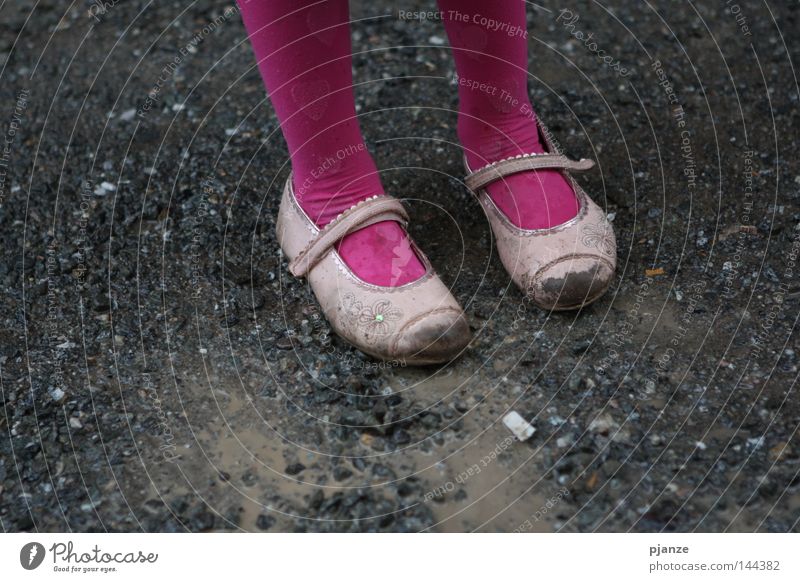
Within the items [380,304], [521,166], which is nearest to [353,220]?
[380,304]

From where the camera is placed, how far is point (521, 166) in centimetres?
121

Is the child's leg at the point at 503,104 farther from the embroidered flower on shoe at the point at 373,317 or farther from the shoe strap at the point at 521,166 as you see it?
the embroidered flower on shoe at the point at 373,317

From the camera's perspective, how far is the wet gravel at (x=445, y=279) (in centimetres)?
99

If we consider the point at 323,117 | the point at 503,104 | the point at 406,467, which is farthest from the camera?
the point at 503,104

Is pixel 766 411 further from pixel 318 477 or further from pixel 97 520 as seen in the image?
pixel 97 520

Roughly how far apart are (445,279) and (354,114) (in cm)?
28

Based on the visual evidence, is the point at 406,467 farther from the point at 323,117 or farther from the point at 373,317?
the point at 323,117

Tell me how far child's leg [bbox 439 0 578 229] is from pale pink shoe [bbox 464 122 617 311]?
0.6 inches

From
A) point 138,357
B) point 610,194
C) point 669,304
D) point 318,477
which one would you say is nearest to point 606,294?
point 669,304

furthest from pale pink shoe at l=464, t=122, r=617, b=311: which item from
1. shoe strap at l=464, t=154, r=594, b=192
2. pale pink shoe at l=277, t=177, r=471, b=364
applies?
pale pink shoe at l=277, t=177, r=471, b=364

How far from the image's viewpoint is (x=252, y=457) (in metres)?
1.04

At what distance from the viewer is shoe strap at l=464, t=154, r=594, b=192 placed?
1.21 meters

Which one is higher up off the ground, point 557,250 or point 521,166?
point 521,166

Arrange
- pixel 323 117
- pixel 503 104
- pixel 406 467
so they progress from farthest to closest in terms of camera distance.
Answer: pixel 503 104
pixel 323 117
pixel 406 467
